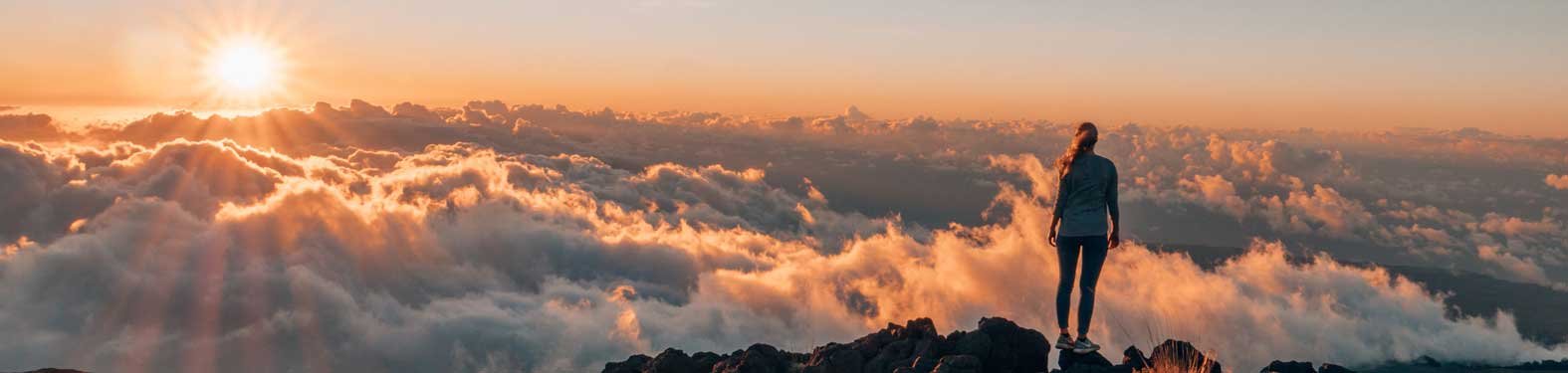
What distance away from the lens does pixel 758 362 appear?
1481 cm

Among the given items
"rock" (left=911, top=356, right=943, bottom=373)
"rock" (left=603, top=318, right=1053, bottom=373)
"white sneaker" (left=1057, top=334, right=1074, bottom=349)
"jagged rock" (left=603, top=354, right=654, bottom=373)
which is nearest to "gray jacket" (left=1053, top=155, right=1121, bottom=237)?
"white sneaker" (left=1057, top=334, right=1074, bottom=349)

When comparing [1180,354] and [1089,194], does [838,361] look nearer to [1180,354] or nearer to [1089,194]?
[1180,354]

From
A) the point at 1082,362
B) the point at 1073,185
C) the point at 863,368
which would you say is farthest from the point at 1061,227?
the point at 863,368

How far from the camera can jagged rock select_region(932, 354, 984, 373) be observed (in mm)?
11719

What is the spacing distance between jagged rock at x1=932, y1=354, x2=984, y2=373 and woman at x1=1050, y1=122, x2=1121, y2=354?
2.13m

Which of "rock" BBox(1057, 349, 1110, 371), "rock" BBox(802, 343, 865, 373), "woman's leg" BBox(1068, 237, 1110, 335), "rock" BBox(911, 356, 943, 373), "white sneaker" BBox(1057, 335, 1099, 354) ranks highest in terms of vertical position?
"woman's leg" BBox(1068, 237, 1110, 335)

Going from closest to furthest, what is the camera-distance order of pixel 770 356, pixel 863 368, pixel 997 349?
pixel 997 349 < pixel 863 368 < pixel 770 356

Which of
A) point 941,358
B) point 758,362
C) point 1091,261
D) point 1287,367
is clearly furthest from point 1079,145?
point 758,362

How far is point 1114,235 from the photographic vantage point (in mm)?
10273

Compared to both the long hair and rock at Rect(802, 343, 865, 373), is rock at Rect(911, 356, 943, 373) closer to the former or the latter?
rock at Rect(802, 343, 865, 373)

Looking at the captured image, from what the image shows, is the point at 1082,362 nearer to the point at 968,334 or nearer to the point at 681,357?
the point at 968,334

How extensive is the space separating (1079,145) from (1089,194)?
0.57m

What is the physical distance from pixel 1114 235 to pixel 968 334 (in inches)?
146

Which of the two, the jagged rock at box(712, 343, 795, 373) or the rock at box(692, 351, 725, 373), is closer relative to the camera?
the jagged rock at box(712, 343, 795, 373)
